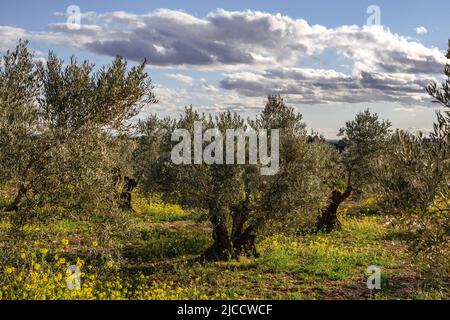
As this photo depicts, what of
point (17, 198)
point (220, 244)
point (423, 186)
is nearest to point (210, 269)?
point (220, 244)

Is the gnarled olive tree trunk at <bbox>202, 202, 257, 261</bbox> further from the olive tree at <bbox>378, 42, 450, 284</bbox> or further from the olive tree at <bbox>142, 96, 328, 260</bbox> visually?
the olive tree at <bbox>378, 42, 450, 284</bbox>

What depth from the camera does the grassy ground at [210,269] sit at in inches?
614

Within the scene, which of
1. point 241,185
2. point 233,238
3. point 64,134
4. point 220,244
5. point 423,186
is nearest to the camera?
point 423,186

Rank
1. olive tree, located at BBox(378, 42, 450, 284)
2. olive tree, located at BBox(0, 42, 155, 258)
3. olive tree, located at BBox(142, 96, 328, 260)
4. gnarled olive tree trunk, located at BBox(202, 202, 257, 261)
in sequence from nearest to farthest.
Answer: olive tree, located at BBox(378, 42, 450, 284) → olive tree, located at BBox(0, 42, 155, 258) → olive tree, located at BBox(142, 96, 328, 260) → gnarled olive tree trunk, located at BBox(202, 202, 257, 261)

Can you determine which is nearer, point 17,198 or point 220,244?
point 17,198

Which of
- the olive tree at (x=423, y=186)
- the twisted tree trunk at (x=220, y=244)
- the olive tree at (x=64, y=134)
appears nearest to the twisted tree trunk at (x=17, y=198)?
the olive tree at (x=64, y=134)

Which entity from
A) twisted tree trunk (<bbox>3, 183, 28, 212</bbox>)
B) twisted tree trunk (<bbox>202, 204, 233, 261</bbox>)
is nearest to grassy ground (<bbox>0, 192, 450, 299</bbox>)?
twisted tree trunk (<bbox>202, 204, 233, 261</bbox>)

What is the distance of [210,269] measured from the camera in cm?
2080

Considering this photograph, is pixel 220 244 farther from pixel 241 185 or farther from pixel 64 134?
pixel 64 134

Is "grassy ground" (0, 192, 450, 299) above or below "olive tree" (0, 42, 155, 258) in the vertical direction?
below

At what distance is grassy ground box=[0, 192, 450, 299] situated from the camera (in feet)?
51.1

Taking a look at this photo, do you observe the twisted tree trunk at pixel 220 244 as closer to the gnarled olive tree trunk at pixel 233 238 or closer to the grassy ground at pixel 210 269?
the gnarled olive tree trunk at pixel 233 238
